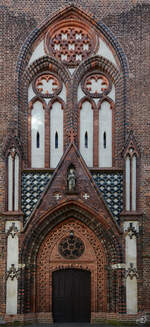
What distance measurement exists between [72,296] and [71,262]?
3.47 ft

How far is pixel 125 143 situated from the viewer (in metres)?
14.7

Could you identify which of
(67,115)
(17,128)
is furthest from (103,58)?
(17,128)

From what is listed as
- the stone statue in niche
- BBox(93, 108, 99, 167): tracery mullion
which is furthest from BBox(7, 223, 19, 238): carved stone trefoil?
BBox(93, 108, 99, 167): tracery mullion

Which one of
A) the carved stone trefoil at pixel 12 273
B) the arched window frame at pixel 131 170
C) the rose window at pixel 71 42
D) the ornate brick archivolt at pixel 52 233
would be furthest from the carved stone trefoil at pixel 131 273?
the rose window at pixel 71 42

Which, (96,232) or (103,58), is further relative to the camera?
(103,58)

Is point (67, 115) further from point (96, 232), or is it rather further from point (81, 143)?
point (96, 232)

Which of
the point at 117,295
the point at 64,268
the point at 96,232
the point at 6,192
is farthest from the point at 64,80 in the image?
the point at 117,295

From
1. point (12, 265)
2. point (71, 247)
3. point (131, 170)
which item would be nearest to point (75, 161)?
point (131, 170)

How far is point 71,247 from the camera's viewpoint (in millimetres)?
14625

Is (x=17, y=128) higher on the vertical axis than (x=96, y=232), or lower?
higher

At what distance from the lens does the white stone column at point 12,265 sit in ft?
45.7

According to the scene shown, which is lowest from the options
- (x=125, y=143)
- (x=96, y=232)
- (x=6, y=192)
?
(x=96, y=232)

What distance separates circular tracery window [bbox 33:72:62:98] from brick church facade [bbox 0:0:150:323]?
0.11 ft

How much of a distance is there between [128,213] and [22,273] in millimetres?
3788
